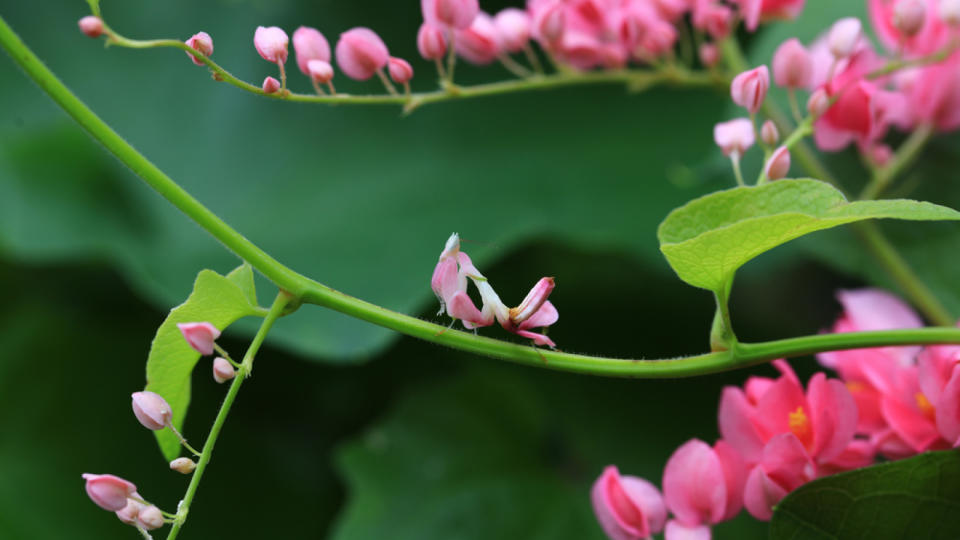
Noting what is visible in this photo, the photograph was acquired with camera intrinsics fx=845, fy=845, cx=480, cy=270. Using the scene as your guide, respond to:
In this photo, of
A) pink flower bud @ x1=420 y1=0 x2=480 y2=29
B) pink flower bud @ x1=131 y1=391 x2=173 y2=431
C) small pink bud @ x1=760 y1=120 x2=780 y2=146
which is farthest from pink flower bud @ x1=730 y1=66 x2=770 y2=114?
pink flower bud @ x1=131 y1=391 x2=173 y2=431

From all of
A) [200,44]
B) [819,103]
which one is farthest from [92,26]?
[819,103]

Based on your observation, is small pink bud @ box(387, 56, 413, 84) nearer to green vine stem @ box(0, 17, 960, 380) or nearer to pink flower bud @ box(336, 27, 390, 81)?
pink flower bud @ box(336, 27, 390, 81)

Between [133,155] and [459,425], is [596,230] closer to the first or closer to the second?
[459,425]

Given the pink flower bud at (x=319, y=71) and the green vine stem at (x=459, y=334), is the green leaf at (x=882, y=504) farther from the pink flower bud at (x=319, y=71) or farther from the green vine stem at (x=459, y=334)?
the pink flower bud at (x=319, y=71)

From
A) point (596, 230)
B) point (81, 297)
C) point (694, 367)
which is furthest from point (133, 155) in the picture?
point (81, 297)

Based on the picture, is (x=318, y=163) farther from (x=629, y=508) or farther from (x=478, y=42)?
(x=629, y=508)
